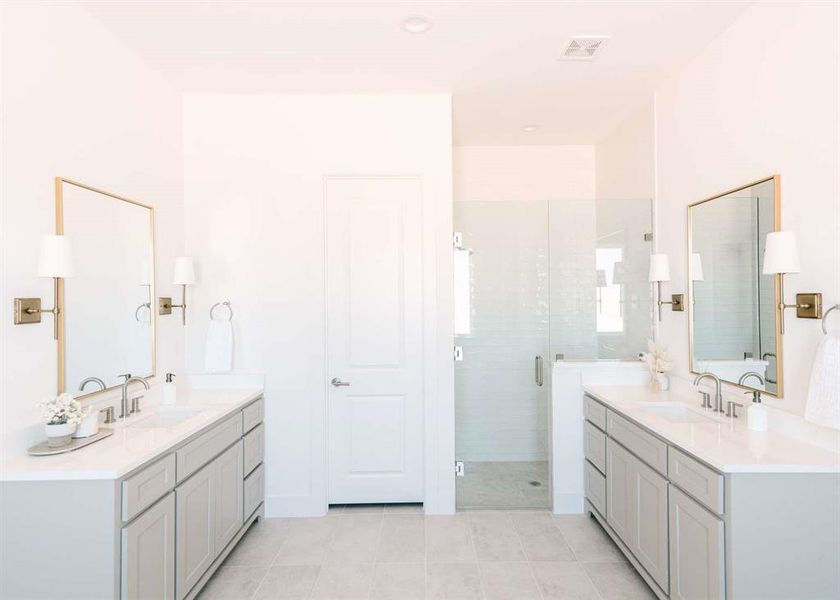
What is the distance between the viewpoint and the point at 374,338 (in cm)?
332

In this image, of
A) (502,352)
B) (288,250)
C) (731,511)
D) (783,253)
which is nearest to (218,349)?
(288,250)

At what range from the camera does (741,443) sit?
1.96m

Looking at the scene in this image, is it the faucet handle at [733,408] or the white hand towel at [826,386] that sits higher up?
the white hand towel at [826,386]

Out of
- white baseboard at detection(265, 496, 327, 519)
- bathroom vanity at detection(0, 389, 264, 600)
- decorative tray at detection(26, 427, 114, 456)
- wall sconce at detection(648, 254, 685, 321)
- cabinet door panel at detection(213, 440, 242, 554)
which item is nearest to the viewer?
bathroom vanity at detection(0, 389, 264, 600)

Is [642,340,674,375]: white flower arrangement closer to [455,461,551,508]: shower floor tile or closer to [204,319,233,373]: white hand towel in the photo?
[455,461,551,508]: shower floor tile

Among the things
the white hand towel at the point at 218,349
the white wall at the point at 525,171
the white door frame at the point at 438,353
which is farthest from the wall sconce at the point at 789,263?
the white hand towel at the point at 218,349

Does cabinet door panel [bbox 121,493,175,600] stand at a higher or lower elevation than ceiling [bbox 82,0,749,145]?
lower

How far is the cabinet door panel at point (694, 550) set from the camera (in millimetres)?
1754

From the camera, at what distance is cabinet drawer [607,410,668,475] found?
2.17 meters

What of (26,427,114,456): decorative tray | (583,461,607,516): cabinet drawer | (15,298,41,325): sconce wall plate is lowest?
(583,461,607,516): cabinet drawer

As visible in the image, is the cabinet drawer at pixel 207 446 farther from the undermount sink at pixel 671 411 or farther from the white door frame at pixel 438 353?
the undermount sink at pixel 671 411

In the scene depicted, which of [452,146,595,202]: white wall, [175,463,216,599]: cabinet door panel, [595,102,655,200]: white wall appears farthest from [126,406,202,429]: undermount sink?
[595,102,655,200]: white wall

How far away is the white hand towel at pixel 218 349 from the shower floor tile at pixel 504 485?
1.77 metres

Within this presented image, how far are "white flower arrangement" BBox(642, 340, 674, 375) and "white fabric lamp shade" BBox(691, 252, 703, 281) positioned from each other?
1.62ft
